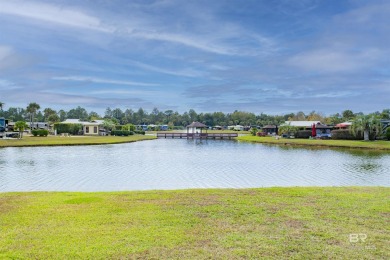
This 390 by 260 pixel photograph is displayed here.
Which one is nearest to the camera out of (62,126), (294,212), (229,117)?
(294,212)

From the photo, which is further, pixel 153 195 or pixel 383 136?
pixel 383 136

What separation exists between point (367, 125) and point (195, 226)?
45.9 meters

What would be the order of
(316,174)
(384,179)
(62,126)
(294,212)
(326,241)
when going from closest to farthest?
(326,241) → (294,212) → (384,179) → (316,174) → (62,126)

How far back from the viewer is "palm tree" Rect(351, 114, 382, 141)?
148ft

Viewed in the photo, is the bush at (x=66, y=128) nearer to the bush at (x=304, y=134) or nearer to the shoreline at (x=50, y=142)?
the shoreline at (x=50, y=142)

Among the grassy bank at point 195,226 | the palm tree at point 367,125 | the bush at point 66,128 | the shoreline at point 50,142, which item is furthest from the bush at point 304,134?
the grassy bank at point 195,226

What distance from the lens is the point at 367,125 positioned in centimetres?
4559

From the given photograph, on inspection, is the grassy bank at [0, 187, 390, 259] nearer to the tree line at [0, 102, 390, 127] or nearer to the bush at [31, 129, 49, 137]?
the bush at [31, 129, 49, 137]

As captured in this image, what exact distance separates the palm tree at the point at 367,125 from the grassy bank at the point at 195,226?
4059cm

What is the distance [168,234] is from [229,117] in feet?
459

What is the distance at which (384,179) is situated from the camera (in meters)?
15.2

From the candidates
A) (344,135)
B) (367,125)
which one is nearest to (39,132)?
(344,135)

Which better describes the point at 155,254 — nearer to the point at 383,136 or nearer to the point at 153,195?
the point at 153,195

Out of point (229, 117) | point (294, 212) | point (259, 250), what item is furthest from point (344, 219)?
point (229, 117)
